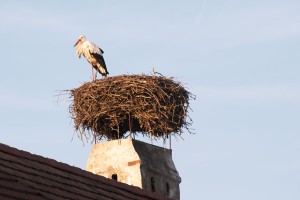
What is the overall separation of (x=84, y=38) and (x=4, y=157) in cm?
1224

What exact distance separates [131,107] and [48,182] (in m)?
7.01

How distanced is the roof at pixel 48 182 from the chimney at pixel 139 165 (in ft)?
9.75

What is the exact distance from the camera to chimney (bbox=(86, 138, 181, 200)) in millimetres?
10875

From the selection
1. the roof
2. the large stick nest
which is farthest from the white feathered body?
the roof

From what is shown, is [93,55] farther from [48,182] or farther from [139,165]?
[48,182]

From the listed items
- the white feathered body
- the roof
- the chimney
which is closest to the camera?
the roof

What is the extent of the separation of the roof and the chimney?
2972 millimetres

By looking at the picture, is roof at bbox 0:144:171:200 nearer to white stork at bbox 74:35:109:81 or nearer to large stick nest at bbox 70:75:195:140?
large stick nest at bbox 70:75:195:140

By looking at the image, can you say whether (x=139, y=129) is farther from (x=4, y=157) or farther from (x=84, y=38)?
(x=4, y=157)

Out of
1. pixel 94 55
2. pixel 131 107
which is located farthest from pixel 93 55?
pixel 131 107

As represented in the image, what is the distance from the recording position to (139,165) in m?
10.9

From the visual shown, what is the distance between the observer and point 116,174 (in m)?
11.3

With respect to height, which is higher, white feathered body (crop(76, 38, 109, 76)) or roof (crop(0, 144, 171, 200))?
white feathered body (crop(76, 38, 109, 76))

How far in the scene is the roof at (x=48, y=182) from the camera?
588cm
